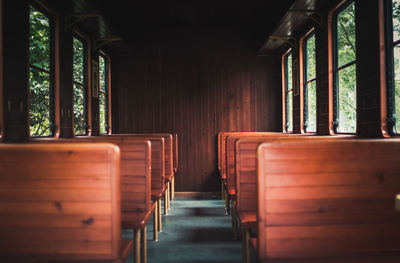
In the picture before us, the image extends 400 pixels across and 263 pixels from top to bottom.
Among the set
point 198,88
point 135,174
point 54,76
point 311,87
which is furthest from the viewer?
point 198,88

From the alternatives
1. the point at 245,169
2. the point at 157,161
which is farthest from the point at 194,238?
the point at 245,169

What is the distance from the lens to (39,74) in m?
2.97

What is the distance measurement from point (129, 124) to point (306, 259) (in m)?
4.29

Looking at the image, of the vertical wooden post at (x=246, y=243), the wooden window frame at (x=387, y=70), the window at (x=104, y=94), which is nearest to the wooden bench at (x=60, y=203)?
the vertical wooden post at (x=246, y=243)

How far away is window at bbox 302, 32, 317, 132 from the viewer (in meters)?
3.83

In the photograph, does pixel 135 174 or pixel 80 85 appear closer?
pixel 135 174

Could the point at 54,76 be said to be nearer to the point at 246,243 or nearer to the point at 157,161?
the point at 157,161

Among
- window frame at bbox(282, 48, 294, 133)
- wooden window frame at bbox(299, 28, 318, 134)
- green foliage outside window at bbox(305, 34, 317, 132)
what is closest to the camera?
green foliage outside window at bbox(305, 34, 317, 132)

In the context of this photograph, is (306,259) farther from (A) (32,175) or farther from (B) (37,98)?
(B) (37,98)

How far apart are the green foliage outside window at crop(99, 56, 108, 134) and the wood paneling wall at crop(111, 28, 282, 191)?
170 millimetres

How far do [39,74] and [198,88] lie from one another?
2.62 m

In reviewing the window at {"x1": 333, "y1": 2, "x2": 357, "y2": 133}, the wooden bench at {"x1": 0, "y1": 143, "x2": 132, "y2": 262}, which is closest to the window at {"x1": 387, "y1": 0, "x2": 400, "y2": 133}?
the window at {"x1": 333, "y1": 2, "x2": 357, "y2": 133}

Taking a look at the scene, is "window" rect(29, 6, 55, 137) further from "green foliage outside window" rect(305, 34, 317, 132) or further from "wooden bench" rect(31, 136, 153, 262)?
"green foliage outside window" rect(305, 34, 317, 132)

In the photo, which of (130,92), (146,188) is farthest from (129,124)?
(146,188)
